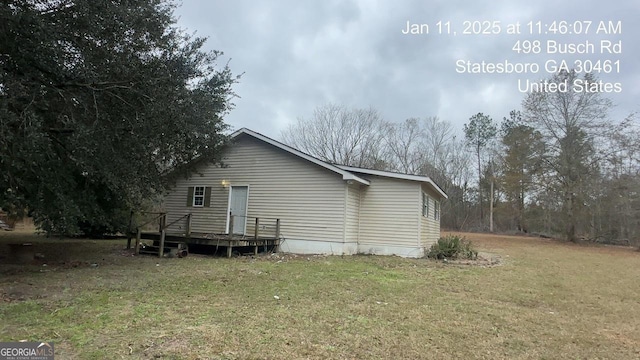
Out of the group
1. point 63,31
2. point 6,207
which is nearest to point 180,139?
point 63,31

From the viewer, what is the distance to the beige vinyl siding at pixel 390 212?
42.6 feet

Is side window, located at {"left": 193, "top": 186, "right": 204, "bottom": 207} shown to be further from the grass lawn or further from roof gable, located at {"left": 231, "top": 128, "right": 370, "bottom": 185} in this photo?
the grass lawn

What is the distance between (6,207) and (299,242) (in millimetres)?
8068

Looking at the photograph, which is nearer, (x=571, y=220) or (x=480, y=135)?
(x=571, y=220)

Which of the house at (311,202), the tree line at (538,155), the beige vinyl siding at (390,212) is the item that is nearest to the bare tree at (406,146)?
the tree line at (538,155)

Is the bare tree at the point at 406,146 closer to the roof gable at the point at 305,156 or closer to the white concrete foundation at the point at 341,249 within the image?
the white concrete foundation at the point at 341,249

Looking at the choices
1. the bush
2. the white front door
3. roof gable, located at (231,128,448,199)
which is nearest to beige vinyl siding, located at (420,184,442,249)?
the bush

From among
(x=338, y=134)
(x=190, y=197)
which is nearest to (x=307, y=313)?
(x=190, y=197)

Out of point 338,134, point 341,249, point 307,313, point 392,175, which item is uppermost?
point 338,134

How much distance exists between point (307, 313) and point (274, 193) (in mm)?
8764

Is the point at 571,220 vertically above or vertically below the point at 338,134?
below

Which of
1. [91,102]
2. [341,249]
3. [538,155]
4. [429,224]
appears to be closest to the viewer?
[91,102]

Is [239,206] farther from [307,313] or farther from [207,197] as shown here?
[307,313]

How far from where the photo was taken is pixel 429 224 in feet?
49.9
